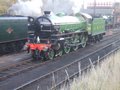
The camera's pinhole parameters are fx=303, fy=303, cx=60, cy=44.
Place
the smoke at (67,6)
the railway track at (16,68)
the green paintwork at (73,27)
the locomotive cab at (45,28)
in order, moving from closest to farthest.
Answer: the railway track at (16,68) → the locomotive cab at (45,28) → the green paintwork at (73,27) → the smoke at (67,6)

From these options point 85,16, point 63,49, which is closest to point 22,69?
point 63,49

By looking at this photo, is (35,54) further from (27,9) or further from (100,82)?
(27,9)

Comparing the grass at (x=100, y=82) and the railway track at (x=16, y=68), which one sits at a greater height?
the grass at (x=100, y=82)

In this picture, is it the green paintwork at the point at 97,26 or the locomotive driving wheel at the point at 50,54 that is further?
the green paintwork at the point at 97,26

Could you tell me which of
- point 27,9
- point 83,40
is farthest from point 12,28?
point 27,9

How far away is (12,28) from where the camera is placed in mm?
19375

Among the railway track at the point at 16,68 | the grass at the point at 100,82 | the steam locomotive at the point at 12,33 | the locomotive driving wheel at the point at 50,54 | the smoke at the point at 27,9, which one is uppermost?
the smoke at the point at 27,9

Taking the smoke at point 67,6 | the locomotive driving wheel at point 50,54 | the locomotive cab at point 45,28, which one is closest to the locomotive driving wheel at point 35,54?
the locomotive driving wheel at point 50,54

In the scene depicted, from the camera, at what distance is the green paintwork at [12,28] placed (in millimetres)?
18383

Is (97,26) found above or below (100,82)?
above

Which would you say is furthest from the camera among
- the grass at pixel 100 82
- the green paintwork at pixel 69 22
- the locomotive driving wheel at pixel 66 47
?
the locomotive driving wheel at pixel 66 47

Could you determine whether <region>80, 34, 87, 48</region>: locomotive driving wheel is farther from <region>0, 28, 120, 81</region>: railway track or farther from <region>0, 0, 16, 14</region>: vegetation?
<region>0, 0, 16, 14</region>: vegetation

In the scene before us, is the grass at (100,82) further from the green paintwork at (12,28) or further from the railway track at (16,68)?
the green paintwork at (12,28)

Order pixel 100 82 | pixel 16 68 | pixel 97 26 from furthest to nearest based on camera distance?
1. pixel 97 26
2. pixel 16 68
3. pixel 100 82
